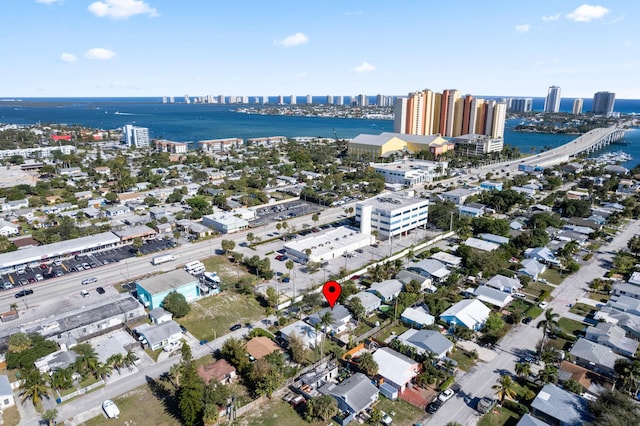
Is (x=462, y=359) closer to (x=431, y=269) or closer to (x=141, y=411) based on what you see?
(x=431, y=269)

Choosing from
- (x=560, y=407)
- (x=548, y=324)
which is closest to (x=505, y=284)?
(x=548, y=324)

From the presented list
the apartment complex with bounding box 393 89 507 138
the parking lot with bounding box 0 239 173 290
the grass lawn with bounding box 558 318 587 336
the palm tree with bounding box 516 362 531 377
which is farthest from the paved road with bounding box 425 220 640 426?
the apartment complex with bounding box 393 89 507 138

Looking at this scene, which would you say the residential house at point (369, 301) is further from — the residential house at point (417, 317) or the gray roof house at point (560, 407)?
the gray roof house at point (560, 407)

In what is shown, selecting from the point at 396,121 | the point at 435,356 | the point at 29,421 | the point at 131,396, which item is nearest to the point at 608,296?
the point at 435,356

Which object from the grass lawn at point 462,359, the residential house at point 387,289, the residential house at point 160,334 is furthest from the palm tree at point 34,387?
the grass lawn at point 462,359

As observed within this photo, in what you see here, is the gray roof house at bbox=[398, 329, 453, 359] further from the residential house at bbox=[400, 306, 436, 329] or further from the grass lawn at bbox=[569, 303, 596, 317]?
the grass lawn at bbox=[569, 303, 596, 317]

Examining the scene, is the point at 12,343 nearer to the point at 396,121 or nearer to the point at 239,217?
the point at 239,217

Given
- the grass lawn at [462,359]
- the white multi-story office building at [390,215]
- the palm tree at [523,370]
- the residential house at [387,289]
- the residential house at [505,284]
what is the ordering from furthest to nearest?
the white multi-story office building at [390,215] → the residential house at [505,284] → the residential house at [387,289] → the grass lawn at [462,359] → the palm tree at [523,370]
